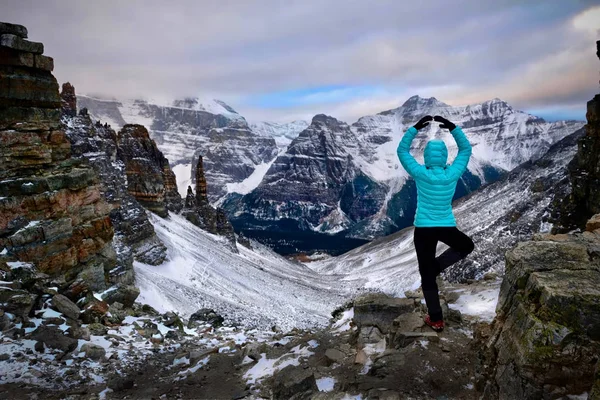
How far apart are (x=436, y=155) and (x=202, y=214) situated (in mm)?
91097

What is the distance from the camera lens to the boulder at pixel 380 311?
1001 centimetres

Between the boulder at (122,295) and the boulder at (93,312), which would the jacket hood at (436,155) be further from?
the boulder at (122,295)

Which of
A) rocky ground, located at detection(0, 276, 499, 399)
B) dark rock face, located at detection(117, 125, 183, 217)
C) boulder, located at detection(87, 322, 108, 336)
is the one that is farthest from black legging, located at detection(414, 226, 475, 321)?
dark rock face, located at detection(117, 125, 183, 217)

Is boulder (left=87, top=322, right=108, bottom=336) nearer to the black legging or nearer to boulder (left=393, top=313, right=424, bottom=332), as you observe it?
boulder (left=393, top=313, right=424, bottom=332)

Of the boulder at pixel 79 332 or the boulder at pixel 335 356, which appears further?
the boulder at pixel 79 332

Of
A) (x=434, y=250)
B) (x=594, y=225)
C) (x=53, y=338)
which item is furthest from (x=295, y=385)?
(x=594, y=225)

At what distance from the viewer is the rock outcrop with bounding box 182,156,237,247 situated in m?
88.9

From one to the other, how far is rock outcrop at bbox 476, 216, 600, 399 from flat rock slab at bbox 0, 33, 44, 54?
19.7 meters

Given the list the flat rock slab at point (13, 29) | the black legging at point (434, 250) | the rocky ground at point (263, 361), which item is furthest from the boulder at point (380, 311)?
the flat rock slab at point (13, 29)

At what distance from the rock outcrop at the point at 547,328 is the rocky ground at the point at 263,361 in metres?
1.28

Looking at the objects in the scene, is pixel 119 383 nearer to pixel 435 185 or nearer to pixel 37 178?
pixel 435 185

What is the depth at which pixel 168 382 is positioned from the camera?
9062mm

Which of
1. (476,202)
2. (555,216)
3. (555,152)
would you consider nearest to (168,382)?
(555,216)

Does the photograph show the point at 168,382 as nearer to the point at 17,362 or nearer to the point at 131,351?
the point at 131,351
